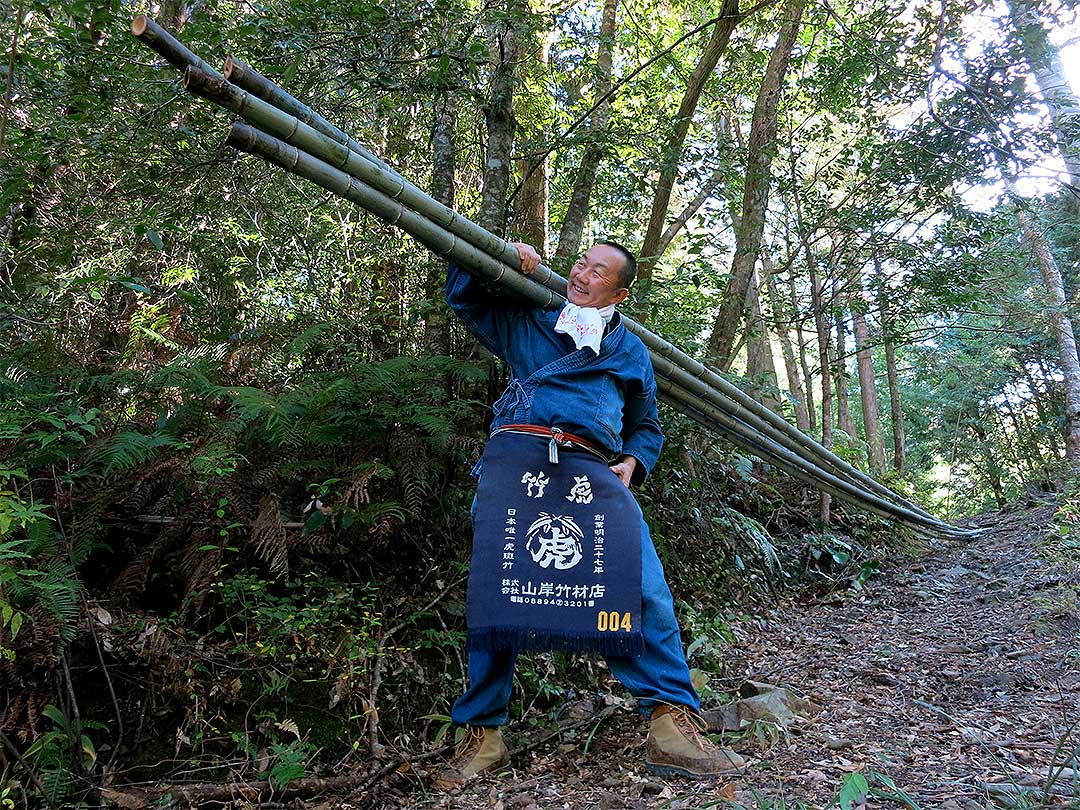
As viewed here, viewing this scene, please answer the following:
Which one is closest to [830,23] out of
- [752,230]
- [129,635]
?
[752,230]

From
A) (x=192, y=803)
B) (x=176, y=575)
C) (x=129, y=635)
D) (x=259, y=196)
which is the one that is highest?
(x=259, y=196)

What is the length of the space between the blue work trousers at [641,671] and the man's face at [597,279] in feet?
3.34

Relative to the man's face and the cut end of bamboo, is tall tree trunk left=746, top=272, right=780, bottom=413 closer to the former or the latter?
the man's face

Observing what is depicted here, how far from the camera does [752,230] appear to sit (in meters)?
6.55

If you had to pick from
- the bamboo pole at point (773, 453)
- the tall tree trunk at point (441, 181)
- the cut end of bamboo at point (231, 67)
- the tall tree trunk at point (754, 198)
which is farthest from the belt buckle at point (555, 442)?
the tall tree trunk at point (754, 198)

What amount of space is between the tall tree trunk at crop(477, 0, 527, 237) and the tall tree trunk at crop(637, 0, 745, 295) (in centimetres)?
140

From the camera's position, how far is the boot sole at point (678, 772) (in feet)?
7.90

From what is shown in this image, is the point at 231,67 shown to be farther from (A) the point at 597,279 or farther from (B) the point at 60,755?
(B) the point at 60,755

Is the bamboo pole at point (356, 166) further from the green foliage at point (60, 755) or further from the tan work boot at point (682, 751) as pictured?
the green foliage at point (60, 755)

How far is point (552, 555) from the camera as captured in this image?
2.59 m

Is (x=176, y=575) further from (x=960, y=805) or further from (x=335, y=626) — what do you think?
(x=960, y=805)

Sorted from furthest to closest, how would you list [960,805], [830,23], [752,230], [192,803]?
[830,23], [752,230], [192,803], [960,805]

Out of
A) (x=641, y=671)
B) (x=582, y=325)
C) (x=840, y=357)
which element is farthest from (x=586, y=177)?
(x=840, y=357)

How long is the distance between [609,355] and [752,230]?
4301mm
